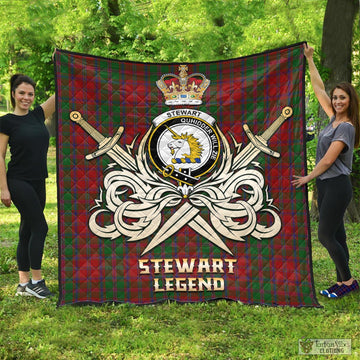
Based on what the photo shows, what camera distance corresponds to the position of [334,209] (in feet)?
14.4

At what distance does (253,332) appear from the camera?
3.93 m

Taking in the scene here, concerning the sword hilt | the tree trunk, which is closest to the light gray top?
the sword hilt

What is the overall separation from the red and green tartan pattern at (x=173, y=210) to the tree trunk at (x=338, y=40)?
409cm

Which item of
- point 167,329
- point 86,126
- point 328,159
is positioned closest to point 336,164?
point 328,159

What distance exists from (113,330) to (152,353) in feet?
1.70

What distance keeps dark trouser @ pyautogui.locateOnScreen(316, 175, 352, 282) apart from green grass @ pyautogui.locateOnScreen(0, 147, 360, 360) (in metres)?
0.43

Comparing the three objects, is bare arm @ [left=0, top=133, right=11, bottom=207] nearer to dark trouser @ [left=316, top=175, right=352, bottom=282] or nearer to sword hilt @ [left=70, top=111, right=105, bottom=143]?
sword hilt @ [left=70, top=111, right=105, bottom=143]


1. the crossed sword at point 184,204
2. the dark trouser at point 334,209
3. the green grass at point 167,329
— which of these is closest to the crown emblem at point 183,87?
the crossed sword at point 184,204

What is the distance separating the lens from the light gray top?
4297mm

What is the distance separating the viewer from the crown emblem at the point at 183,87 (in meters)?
4.66

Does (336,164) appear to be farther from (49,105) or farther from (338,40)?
(338,40)

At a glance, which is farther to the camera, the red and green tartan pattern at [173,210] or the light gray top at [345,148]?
the red and green tartan pattern at [173,210]

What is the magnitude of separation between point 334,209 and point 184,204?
1.33m
